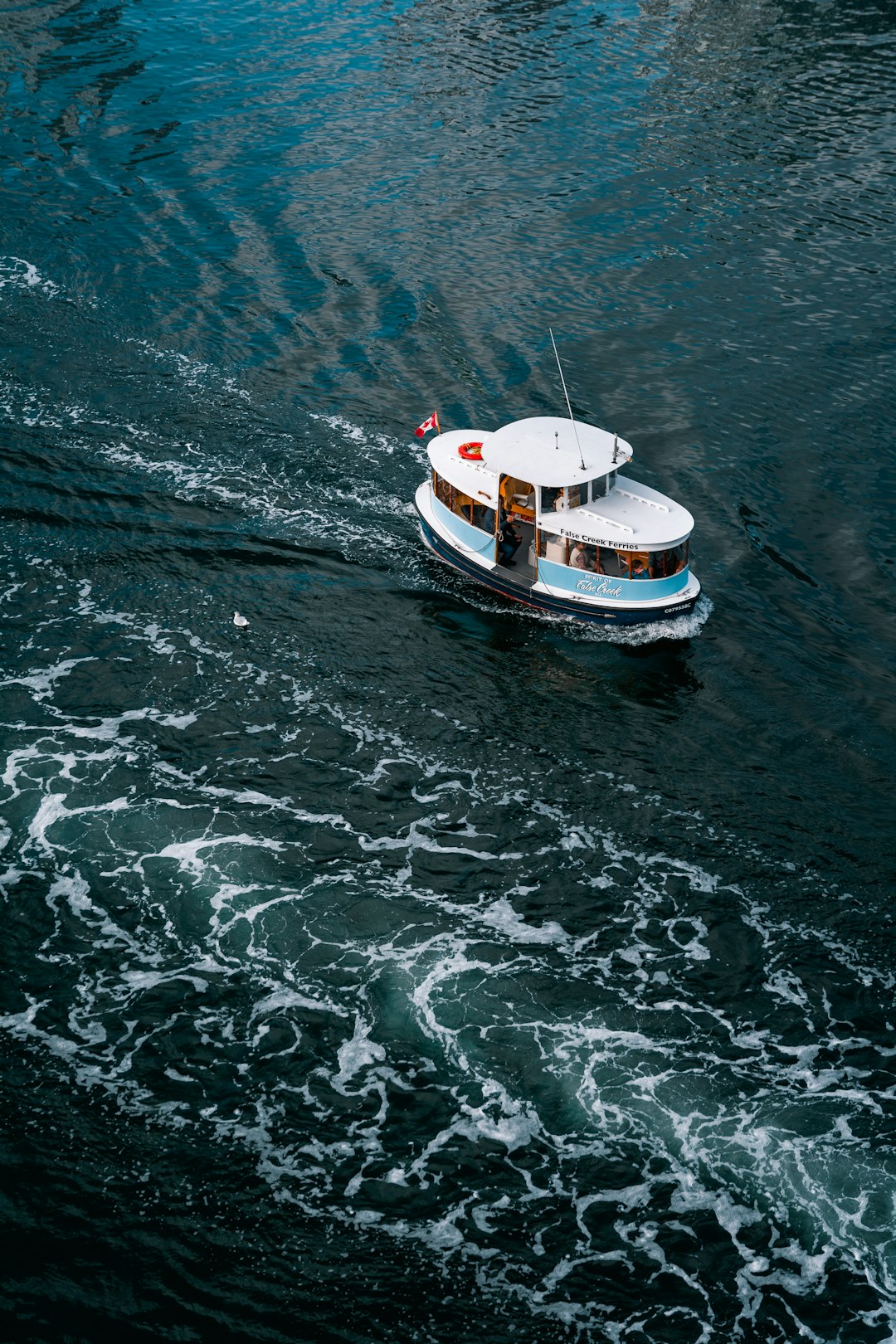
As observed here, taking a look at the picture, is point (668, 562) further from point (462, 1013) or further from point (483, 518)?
point (462, 1013)

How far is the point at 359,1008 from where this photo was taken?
37.8 m

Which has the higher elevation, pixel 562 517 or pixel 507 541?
pixel 562 517

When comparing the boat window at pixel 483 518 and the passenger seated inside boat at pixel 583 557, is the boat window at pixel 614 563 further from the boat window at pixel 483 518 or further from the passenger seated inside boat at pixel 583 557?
the boat window at pixel 483 518

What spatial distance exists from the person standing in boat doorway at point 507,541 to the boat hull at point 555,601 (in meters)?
0.99

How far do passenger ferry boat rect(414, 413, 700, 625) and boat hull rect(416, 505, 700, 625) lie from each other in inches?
2.0

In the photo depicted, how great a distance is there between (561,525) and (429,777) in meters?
13.7

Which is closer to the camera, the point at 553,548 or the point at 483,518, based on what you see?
the point at 553,548

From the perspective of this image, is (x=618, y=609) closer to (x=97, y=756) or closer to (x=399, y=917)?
(x=399, y=917)

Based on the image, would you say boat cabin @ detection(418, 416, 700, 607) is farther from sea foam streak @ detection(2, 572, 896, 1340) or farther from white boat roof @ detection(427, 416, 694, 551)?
sea foam streak @ detection(2, 572, 896, 1340)

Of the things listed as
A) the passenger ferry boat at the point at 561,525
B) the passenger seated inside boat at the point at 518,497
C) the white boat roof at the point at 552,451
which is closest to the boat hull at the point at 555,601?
A: the passenger ferry boat at the point at 561,525

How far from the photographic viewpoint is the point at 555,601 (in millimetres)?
52844

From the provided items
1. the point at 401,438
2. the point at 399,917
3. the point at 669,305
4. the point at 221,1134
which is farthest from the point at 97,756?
the point at 669,305

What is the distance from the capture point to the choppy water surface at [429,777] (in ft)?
106

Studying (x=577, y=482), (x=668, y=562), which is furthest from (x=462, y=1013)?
(x=577, y=482)
